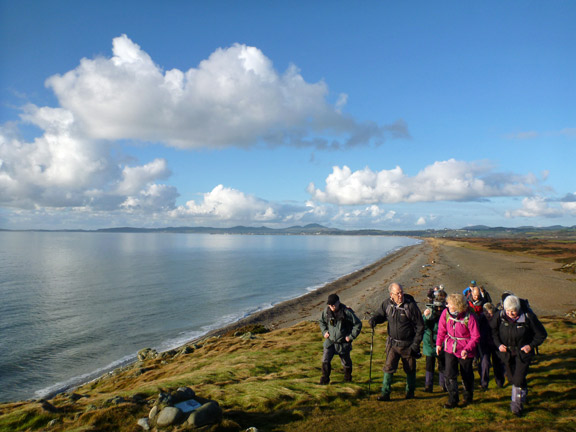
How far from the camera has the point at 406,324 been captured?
857 cm

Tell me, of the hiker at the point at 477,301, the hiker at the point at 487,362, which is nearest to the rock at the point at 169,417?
the hiker at the point at 487,362

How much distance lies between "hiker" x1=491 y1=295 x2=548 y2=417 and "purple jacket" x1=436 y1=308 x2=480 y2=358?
72 centimetres

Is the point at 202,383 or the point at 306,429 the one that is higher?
the point at 306,429

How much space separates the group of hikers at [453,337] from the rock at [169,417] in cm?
446

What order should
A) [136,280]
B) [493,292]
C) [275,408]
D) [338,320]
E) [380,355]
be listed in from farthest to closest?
[136,280], [493,292], [380,355], [338,320], [275,408]

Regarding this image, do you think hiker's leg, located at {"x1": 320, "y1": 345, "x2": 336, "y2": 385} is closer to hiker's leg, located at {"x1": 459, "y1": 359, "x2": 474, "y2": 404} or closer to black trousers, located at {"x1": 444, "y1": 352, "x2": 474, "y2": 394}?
black trousers, located at {"x1": 444, "y1": 352, "x2": 474, "y2": 394}

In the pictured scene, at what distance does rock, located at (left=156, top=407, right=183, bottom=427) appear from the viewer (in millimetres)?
7561

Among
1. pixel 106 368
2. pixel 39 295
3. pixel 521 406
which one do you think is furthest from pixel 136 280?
pixel 521 406

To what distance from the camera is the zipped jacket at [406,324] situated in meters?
8.45

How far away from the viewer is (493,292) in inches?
1594

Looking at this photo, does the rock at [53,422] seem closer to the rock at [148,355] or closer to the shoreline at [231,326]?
the shoreline at [231,326]

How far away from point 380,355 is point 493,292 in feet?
106

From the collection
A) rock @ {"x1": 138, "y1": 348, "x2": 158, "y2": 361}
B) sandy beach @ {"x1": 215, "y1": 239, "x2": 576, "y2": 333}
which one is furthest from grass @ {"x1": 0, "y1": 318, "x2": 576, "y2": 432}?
sandy beach @ {"x1": 215, "y1": 239, "x2": 576, "y2": 333}

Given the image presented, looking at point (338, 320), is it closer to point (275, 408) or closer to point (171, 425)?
point (275, 408)
